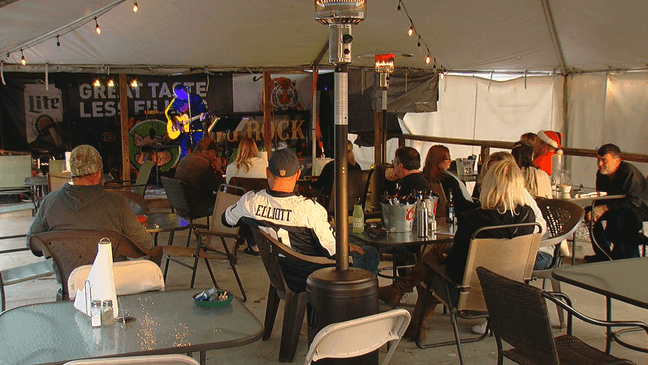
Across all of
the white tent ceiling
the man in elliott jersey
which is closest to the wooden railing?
the white tent ceiling

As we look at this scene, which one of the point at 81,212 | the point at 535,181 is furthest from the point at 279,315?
the point at 535,181

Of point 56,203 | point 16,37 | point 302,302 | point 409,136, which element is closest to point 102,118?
point 16,37

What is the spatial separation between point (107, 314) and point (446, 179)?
12.7 ft

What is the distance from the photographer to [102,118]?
1030cm

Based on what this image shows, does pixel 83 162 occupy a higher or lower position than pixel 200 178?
higher

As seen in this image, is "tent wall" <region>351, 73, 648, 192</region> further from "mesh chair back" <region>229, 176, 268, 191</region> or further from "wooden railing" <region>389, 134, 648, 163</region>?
"mesh chair back" <region>229, 176, 268, 191</region>

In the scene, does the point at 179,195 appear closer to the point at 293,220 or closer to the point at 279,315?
the point at 279,315

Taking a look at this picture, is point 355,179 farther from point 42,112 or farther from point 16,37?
point 42,112

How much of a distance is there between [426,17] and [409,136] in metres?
3.12

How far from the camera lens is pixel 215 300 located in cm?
257

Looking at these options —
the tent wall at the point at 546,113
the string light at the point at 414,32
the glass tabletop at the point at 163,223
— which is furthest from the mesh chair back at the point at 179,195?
the tent wall at the point at 546,113

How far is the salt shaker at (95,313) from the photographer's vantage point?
2.34 m

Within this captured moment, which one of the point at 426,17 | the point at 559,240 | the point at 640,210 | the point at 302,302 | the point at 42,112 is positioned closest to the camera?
the point at 302,302

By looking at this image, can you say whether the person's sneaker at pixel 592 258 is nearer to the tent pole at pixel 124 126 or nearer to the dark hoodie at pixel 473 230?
the dark hoodie at pixel 473 230
